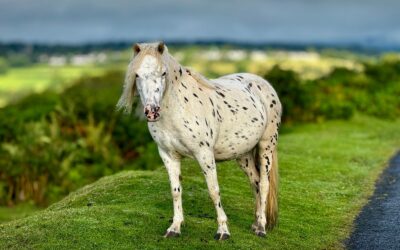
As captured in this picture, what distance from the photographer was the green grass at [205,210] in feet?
38.8

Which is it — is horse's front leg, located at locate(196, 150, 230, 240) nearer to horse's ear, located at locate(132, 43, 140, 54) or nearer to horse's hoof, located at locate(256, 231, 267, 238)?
horse's hoof, located at locate(256, 231, 267, 238)

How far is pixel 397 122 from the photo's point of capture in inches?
1623

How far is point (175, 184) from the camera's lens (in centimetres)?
1164

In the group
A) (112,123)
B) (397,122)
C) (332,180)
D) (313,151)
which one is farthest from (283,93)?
(332,180)

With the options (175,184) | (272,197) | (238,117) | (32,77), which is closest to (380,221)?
(272,197)

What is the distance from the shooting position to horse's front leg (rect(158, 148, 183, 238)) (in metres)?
11.4

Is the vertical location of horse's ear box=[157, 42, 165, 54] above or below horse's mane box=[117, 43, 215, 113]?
above

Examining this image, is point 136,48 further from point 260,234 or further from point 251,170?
point 260,234

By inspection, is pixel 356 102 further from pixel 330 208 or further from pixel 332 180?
pixel 330 208

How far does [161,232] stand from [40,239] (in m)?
2.20

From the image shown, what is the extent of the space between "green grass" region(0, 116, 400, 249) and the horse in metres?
0.55

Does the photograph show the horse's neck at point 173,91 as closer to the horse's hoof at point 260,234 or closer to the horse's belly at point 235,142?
the horse's belly at point 235,142

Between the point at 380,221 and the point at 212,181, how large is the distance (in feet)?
18.1

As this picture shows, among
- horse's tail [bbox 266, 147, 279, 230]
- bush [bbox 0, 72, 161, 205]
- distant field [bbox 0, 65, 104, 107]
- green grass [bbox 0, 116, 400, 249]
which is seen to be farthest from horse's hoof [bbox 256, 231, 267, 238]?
distant field [bbox 0, 65, 104, 107]
